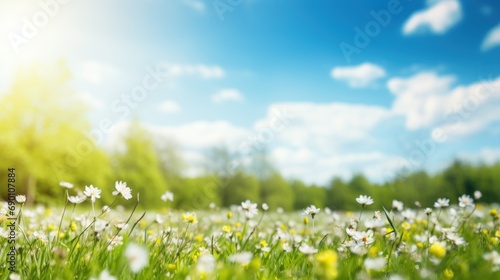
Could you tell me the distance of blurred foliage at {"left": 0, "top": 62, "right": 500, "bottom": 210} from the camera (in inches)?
902

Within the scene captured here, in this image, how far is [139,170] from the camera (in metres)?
30.7

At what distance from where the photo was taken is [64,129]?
2352 centimetres

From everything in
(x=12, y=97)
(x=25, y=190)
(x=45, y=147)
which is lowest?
(x=25, y=190)

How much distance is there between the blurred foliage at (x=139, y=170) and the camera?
22906 millimetres

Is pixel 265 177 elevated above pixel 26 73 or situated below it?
below

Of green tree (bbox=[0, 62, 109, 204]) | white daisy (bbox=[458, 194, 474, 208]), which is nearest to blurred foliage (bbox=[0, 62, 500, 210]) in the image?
green tree (bbox=[0, 62, 109, 204])

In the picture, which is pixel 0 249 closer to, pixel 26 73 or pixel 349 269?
pixel 349 269

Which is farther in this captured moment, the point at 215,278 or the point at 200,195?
the point at 200,195

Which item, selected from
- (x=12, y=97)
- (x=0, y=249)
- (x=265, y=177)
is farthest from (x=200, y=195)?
(x=0, y=249)

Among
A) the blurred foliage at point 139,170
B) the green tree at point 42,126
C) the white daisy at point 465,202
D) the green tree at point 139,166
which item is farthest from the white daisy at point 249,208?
the green tree at point 139,166

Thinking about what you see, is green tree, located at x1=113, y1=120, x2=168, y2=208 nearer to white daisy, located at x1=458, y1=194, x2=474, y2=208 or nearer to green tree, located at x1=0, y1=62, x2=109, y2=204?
green tree, located at x1=0, y1=62, x2=109, y2=204

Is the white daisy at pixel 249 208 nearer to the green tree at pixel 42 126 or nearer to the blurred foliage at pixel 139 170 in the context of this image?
the blurred foliage at pixel 139 170

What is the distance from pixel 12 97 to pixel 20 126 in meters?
1.56

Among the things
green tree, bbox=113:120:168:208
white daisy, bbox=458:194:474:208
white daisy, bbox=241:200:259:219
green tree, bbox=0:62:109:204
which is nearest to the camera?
white daisy, bbox=241:200:259:219
